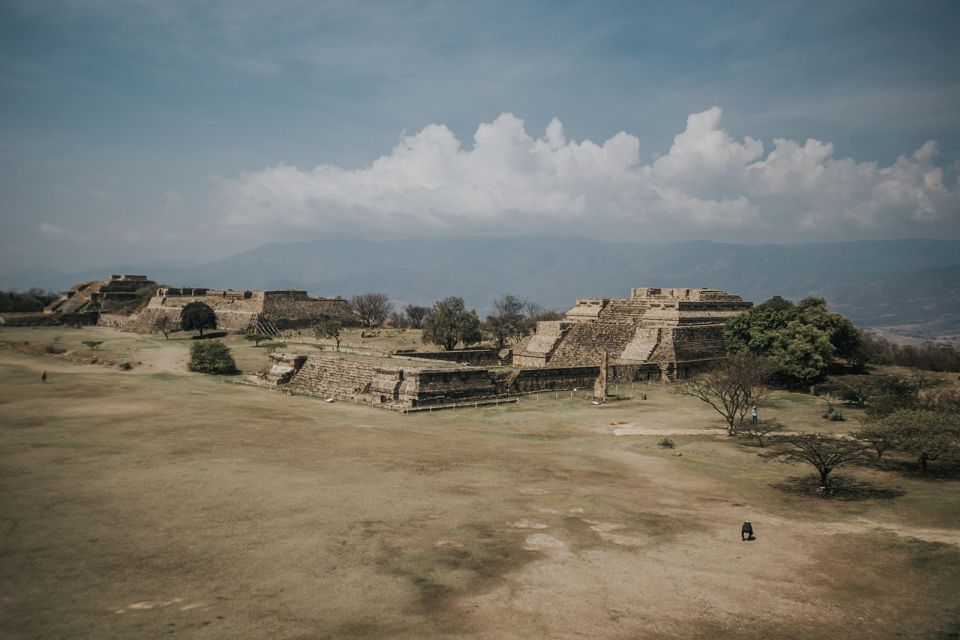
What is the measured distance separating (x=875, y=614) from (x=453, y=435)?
16.6 metres

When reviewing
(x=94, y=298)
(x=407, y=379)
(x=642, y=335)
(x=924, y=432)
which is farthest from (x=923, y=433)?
(x=94, y=298)

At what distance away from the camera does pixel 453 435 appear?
2580 centimetres

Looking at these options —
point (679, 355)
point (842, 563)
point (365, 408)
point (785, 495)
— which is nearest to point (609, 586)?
point (842, 563)

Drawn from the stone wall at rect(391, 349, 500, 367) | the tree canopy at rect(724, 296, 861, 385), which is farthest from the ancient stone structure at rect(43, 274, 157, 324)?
the tree canopy at rect(724, 296, 861, 385)

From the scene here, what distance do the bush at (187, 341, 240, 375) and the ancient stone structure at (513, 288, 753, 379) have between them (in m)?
20.3

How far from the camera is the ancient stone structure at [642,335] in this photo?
4309cm

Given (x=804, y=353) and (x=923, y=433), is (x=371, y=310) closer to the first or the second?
(x=804, y=353)

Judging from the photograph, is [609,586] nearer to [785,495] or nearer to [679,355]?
[785,495]

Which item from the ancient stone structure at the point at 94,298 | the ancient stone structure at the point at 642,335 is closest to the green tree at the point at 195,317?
the ancient stone structure at the point at 94,298

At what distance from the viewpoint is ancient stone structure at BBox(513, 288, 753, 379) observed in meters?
43.1

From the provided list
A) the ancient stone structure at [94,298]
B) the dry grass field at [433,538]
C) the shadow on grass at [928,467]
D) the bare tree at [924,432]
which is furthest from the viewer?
the ancient stone structure at [94,298]

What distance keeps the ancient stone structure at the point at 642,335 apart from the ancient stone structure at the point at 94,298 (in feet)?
200

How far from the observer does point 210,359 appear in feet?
135

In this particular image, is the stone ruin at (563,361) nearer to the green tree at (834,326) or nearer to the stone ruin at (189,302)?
the green tree at (834,326)
